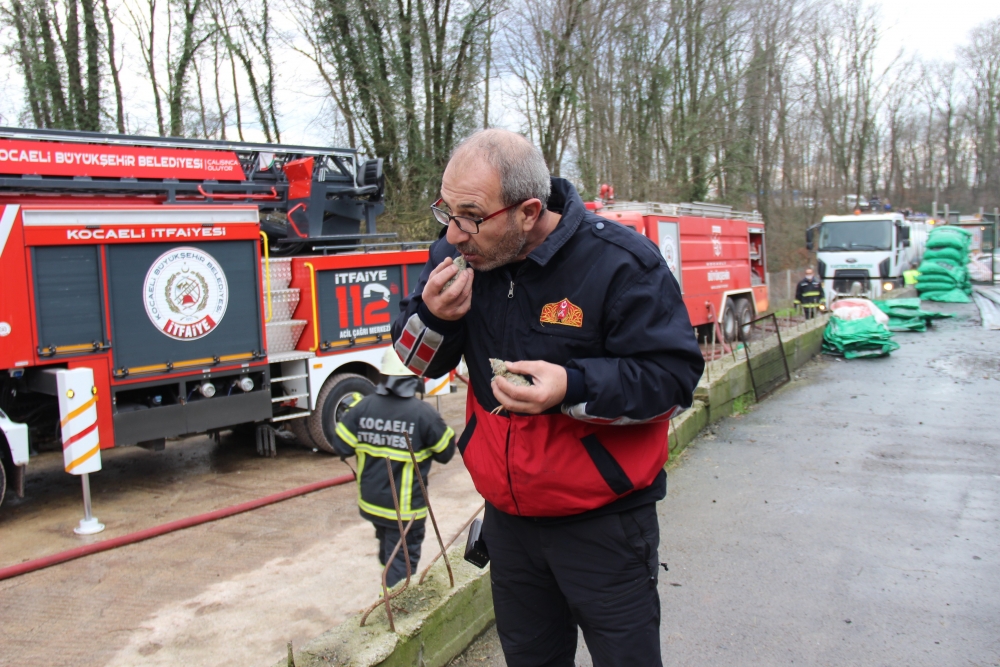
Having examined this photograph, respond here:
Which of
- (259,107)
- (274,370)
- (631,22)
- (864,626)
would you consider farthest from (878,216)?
(864,626)

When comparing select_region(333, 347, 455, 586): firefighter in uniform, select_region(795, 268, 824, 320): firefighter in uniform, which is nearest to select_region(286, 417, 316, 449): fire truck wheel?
select_region(333, 347, 455, 586): firefighter in uniform

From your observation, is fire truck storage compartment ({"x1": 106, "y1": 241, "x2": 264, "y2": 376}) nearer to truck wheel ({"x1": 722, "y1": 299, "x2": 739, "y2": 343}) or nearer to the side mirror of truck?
truck wheel ({"x1": 722, "y1": 299, "x2": 739, "y2": 343})

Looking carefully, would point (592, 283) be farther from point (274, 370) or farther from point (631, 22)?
point (631, 22)

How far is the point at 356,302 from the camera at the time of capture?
29.4 ft

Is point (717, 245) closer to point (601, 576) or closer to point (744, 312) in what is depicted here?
point (744, 312)

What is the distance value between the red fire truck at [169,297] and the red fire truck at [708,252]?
613 centimetres

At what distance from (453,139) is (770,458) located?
14.2 meters

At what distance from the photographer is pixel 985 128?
4691cm

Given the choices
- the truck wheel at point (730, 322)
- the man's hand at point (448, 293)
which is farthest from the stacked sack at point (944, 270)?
the man's hand at point (448, 293)

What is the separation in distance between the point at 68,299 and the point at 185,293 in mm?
1034

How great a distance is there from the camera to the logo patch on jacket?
212cm

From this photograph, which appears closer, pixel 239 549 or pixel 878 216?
pixel 239 549

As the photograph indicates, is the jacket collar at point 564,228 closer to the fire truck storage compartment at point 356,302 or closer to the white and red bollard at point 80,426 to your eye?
the white and red bollard at point 80,426

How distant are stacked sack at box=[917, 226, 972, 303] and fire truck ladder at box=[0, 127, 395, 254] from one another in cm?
1922
